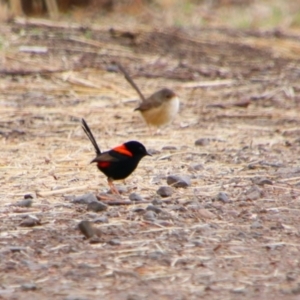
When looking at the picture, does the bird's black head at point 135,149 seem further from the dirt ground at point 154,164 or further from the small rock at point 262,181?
the small rock at point 262,181

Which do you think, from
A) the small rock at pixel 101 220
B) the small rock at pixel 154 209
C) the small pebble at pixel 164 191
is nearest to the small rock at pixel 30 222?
the small rock at pixel 101 220

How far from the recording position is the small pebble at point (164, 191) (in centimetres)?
635

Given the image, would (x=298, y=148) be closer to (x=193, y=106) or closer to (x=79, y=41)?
(x=193, y=106)

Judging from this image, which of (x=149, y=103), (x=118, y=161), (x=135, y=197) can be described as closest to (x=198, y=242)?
(x=135, y=197)

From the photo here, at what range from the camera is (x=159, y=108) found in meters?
9.70

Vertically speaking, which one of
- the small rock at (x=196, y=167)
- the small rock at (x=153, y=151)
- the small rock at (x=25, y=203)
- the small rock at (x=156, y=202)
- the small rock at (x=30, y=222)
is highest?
the small rock at (x=30, y=222)

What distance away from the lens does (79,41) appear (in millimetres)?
13523

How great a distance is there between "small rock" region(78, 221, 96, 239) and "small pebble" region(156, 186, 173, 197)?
1.21 metres

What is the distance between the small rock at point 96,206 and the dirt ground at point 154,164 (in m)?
0.04

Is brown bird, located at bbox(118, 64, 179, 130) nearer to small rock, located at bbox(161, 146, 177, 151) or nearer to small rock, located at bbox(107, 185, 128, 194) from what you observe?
small rock, located at bbox(161, 146, 177, 151)

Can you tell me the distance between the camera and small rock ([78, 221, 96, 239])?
5.18 m

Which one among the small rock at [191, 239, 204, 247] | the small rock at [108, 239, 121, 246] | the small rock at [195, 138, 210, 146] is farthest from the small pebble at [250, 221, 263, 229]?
the small rock at [195, 138, 210, 146]

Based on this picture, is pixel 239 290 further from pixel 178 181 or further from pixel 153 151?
pixel 153 151

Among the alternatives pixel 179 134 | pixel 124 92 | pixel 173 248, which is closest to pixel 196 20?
pixel 124 92
